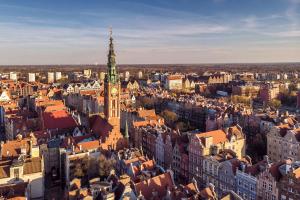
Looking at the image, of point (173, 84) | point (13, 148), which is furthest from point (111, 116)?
point (173, 84)

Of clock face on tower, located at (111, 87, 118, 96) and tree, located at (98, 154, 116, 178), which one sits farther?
clock face on tower, located at (111, 87, 118, 96)

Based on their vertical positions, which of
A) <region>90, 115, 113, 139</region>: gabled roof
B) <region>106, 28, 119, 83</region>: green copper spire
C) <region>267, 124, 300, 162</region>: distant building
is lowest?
<region>267, 124, 300, 162</region>: distant building

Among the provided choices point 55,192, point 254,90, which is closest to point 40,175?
point 55,192

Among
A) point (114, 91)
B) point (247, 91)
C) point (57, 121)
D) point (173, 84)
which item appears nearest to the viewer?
point (114, 91)

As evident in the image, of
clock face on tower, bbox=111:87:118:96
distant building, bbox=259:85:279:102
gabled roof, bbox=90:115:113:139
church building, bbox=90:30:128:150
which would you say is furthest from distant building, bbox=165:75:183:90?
clock face on tower, bbox=111:87:118:96

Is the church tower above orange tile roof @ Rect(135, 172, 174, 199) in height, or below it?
above

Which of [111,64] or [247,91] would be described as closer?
[111,64]

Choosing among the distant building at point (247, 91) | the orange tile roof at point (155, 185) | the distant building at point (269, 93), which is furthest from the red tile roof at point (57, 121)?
the distant building at point (247, 91)

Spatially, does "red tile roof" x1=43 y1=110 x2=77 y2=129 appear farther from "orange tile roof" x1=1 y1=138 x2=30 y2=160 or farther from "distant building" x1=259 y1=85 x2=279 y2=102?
"distant building" x1=259 y1=85 x2=279 y2=102

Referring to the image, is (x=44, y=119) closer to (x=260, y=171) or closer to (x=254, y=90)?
(x=260, y=171)

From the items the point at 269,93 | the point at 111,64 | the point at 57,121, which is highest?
the point at 111,64

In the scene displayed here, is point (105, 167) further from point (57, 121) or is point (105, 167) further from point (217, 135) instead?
point (57, 121)
